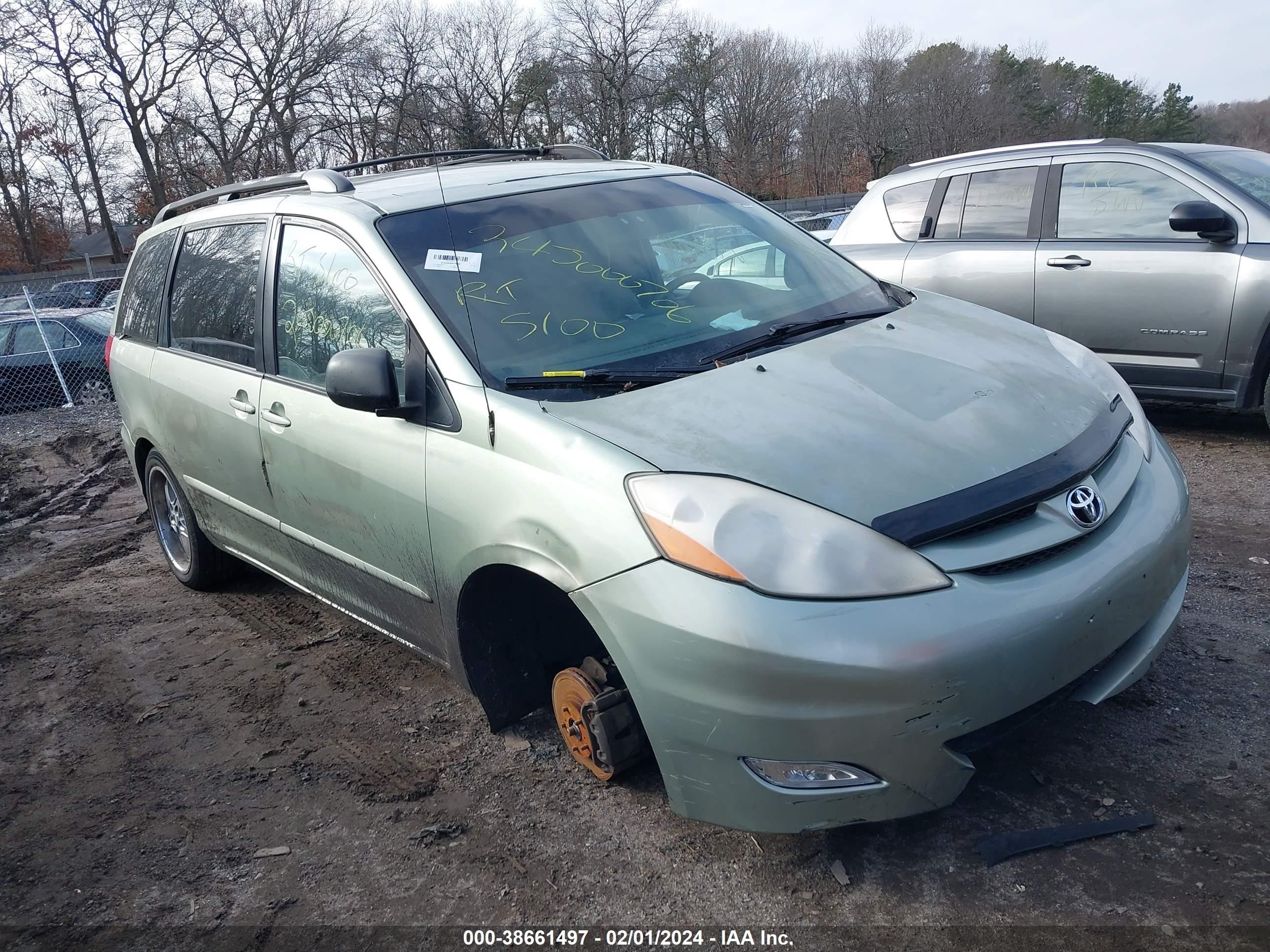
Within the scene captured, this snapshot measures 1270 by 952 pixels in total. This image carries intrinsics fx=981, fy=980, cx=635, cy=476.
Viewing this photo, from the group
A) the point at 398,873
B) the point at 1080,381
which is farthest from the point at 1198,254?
the point at 398,873

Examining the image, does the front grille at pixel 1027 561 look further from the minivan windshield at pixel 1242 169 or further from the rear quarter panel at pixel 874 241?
the rear quarter panel at pixel 874 241

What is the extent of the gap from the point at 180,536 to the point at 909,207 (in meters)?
5.11

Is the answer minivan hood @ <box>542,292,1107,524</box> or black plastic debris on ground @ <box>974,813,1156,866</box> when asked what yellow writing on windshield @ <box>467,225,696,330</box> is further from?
black plastic debris on ground @ <box>974,813,1156,866</box>

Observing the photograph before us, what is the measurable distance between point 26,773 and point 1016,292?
5.72 m

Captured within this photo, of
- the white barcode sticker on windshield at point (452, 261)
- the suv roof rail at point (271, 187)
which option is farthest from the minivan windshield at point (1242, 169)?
the suv roof rail at point (271, 187)

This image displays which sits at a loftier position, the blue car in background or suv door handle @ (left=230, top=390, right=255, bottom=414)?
suv door handle @ (left=230, top=390, right=255, bottom=414)

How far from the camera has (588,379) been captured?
2807 millimetres

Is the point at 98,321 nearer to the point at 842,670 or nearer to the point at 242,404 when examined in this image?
the point at 242,404

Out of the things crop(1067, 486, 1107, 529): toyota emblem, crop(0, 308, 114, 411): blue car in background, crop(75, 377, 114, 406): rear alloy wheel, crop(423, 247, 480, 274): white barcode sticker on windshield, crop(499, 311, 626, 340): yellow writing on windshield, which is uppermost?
crop(423, 247, 480, 274): white barcode sticker on windshield

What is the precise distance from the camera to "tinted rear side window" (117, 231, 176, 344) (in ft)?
15.5

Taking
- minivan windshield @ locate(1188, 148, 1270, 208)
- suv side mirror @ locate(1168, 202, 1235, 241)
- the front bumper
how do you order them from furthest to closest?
minivan windshield @ locate(1188, 148, 1270, 208), suv side mirror @ locate(1168, 202, 1235, 241), the front bumper

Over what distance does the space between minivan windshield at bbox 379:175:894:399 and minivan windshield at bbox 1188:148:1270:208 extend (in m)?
3.18

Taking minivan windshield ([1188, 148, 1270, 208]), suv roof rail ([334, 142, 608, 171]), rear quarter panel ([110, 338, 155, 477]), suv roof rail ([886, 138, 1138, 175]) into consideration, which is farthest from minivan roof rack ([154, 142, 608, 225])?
minivan windshield ([1188, 148, 1270, 208])

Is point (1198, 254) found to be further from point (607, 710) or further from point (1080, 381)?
point (607, 710)
